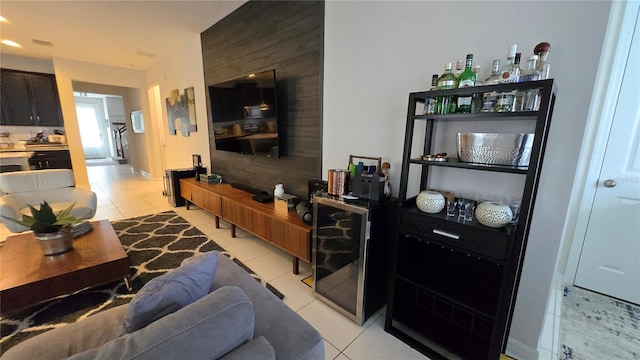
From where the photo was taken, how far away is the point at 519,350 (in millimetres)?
1420

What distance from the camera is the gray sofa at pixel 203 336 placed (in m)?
0.63

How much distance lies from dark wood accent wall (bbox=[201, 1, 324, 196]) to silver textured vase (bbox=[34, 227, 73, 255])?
172 centimetres

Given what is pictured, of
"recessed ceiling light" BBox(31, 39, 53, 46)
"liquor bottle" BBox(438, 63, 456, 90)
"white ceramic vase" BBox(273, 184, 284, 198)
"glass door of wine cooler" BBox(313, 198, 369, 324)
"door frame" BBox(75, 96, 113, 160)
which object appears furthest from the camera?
"door frame" BBox(75, 96, 113, 160)

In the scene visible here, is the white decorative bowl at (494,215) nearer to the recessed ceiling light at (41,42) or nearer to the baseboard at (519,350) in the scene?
the baseboard at (519,350)

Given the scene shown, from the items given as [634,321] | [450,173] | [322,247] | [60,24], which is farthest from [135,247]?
[634,321]

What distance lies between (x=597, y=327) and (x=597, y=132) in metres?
1.32

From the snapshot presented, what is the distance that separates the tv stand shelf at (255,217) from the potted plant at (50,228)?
1.30m

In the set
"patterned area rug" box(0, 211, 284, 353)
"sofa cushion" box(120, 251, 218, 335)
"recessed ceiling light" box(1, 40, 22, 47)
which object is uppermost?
"recessed ceiling light" box(1, 40, 22, 47)

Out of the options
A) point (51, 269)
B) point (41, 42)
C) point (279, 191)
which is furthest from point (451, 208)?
point (41, 42)

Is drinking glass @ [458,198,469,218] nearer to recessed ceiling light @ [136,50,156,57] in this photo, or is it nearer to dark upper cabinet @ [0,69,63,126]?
recessed ceiling light @ [136,50,156,57]

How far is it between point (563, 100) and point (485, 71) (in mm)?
380

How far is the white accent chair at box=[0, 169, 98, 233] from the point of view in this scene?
8.74ft

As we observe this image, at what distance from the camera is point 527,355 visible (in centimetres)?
140

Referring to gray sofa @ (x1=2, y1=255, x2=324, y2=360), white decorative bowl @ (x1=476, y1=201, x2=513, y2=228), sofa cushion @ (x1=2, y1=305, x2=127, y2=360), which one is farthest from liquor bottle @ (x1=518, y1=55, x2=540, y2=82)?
sofa cushion @ (x1=2, y1=305, x2=127, y2=360)
